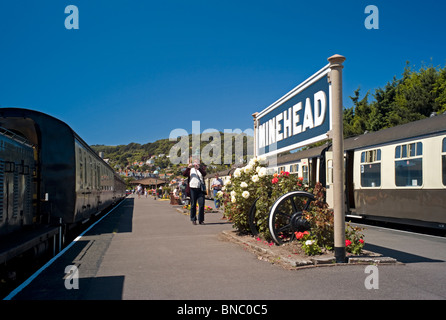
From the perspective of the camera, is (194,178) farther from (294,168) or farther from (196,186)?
(294,168)

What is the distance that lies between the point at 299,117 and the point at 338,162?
86.3 inches

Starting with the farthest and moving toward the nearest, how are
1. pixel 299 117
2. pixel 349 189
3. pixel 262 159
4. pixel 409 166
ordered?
pixel 349 189 → pixel 409 166 → pixel 262 159 → pixel 299 117

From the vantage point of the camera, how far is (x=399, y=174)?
12594 millimetres

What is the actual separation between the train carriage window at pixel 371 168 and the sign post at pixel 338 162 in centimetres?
800

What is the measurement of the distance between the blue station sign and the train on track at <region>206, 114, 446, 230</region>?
2.27ft

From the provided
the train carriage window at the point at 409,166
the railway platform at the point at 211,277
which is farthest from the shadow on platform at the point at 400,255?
the train carriage window at the point at 409,166

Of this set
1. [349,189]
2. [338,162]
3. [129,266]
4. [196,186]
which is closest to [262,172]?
[338,162]

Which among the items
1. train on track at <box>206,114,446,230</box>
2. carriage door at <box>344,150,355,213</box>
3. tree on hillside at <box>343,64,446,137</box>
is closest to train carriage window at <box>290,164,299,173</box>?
train on track at <box>206,114,446,230</box>

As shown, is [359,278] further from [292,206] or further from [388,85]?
[388,85]

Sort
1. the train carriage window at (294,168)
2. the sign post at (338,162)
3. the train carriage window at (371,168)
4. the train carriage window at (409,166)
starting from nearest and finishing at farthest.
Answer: the sign post at (338,162)
the train carriage window at (409,166)
the train carriage window at (371,168)
the train carriage window at (294,168)

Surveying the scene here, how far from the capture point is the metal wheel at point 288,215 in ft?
25.1

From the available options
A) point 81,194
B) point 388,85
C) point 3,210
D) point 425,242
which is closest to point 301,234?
point 425,242

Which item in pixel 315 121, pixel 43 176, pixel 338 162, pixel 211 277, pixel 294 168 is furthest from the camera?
pixel 294 168

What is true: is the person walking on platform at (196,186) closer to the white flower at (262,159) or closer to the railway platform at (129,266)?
the railway platform at (129,266)
